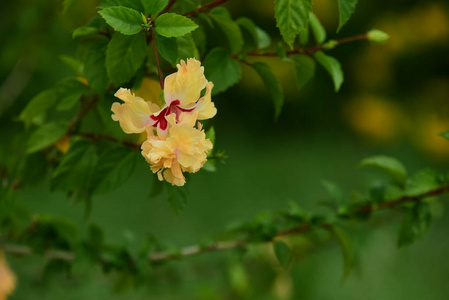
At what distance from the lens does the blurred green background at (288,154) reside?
51.2 inches

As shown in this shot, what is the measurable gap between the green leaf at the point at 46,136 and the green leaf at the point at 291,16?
1.07 feet

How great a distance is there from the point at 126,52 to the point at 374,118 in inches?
78.8

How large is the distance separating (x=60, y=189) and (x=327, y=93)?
195 centimetres

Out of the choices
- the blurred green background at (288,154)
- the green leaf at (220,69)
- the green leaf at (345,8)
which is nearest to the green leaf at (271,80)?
the green leaf at (220,69)

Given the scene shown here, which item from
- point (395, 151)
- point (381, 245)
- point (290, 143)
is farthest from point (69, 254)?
point (395, 151)

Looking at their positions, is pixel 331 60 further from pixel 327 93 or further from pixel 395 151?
pixel 327 93

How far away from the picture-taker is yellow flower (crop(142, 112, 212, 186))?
0.42 meters

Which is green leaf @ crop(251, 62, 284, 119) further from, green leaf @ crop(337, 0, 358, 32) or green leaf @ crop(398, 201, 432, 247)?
green leaf @ crop(398, 201, 432, 247)

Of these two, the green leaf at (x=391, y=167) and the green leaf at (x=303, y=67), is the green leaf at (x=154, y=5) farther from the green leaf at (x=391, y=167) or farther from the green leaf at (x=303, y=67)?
the green leaf at (x=391, y=167)

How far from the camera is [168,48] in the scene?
1.58 feet

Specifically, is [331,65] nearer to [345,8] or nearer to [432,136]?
[345,8]

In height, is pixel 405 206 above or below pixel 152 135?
below

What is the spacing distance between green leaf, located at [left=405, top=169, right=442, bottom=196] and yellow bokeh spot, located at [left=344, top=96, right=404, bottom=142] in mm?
1664

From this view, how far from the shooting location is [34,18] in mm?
1181
